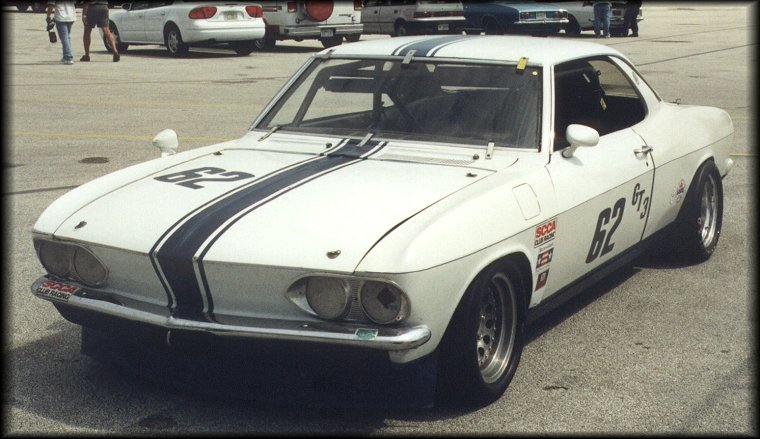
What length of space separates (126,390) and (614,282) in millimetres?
3076

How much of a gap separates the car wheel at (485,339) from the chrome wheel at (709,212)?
2.60 m

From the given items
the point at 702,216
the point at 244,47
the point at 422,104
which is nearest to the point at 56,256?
the point at 422,104

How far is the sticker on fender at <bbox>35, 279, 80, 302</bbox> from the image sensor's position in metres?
4.49

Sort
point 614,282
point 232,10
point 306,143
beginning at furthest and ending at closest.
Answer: point 232,10 → point 614,282 → point 306,143

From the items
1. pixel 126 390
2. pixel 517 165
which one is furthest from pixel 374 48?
pixel 126 390

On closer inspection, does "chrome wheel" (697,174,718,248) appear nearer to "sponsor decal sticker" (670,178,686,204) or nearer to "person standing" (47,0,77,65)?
"sponsor decal sticker" (670,178,686,204)

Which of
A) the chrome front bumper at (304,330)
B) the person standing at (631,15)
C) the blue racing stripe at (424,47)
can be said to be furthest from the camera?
the person standing at (631,15)

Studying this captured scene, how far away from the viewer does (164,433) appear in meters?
4.19

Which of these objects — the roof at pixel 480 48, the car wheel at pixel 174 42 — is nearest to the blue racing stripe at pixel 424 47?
the roof at pixel 480 48

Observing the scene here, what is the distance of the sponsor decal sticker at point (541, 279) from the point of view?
486 cm

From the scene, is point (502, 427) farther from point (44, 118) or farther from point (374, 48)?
point (44, 118)

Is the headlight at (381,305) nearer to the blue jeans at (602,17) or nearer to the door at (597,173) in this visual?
the door at (597,173)

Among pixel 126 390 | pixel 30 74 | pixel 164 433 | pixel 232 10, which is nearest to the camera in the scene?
pixel 164 433

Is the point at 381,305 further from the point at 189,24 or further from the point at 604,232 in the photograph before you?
the point at 189,24
